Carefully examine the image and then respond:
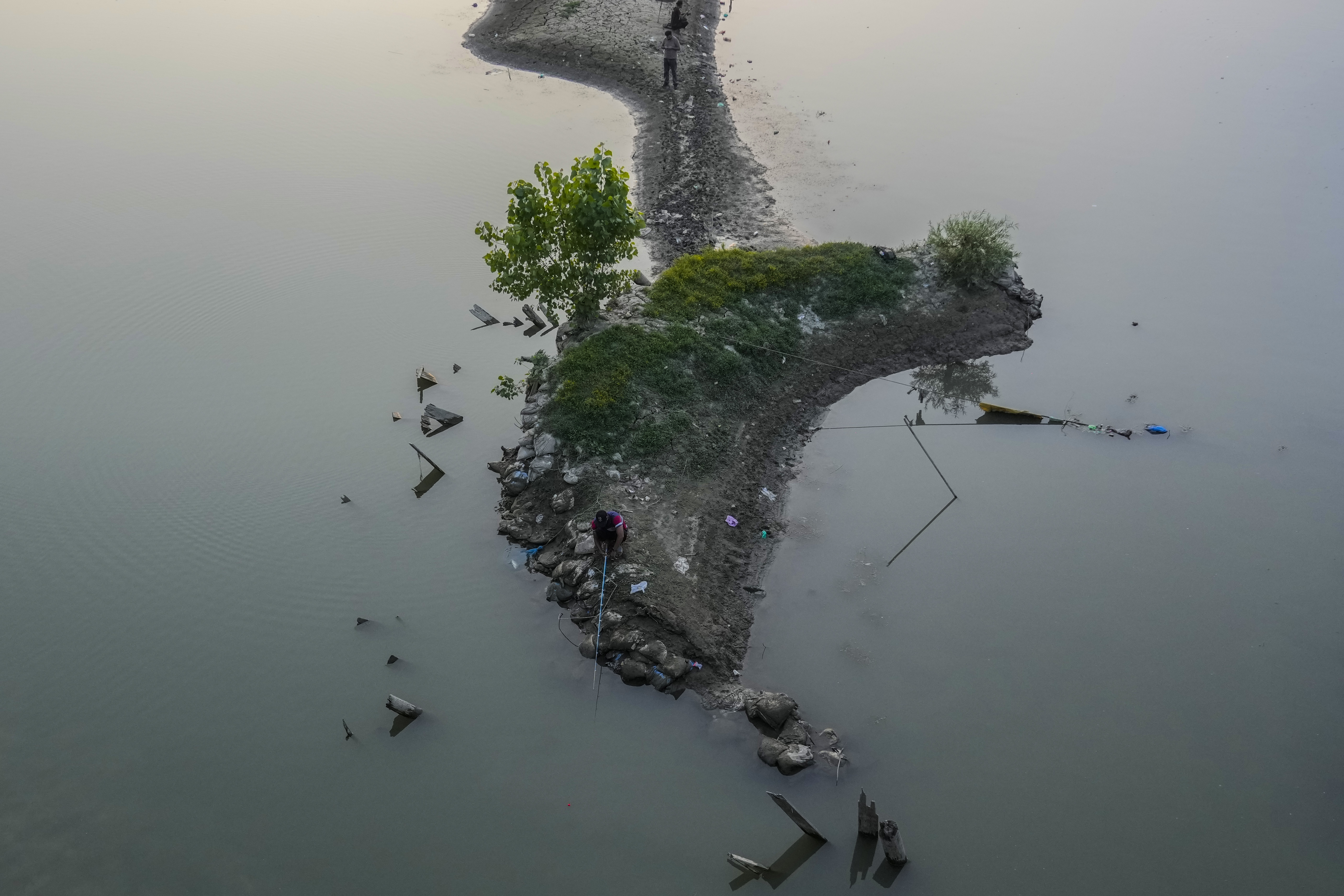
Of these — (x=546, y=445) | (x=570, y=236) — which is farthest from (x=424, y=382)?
(x=570, y=236)

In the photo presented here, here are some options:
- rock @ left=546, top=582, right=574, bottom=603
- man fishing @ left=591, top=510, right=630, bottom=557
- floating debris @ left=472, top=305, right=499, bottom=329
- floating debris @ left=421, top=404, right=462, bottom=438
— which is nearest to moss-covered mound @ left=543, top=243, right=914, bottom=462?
man fishing @ left=591, top=510, right=630, bottom=557

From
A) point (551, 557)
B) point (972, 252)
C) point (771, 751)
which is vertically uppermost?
point (972, 252)

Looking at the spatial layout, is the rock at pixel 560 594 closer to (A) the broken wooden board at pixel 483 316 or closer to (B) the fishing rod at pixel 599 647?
(B) the fishing rod at pixel 599 647

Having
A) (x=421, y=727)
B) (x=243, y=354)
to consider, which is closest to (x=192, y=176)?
(x=243, y=354)

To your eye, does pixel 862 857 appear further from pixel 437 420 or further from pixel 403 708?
pixel 437 420

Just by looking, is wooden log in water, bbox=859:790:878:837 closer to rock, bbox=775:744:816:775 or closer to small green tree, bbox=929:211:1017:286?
rock, bbox=775:744:816:775

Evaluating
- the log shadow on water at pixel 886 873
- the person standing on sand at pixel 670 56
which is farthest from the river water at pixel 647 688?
the person standing on sand at pixel 670 56

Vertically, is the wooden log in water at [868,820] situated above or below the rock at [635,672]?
below
